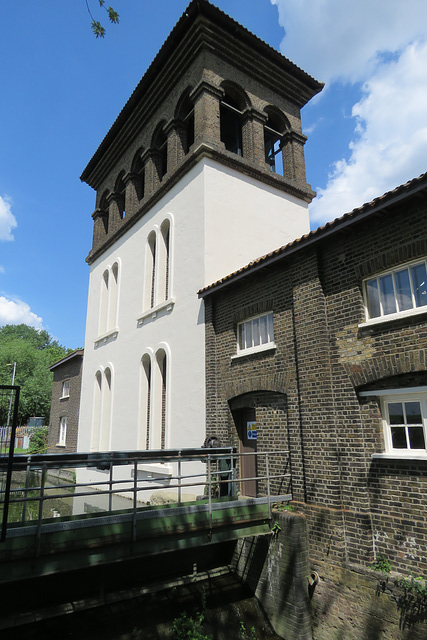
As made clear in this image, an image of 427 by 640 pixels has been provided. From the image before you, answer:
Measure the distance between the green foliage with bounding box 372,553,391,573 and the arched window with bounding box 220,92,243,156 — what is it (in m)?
12.8

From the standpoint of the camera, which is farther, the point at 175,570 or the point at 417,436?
the point at 175,570

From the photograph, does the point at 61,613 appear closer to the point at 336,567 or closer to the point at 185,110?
the point at 336,567

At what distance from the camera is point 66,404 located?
73.0 ft

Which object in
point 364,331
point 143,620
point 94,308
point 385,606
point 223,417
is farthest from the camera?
point 94,308

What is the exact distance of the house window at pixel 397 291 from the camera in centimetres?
633

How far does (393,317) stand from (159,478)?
473 cm

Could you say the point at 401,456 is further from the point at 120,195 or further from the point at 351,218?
the point at 120,195

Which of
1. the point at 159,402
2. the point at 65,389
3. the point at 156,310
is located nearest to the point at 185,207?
the point at 156,310

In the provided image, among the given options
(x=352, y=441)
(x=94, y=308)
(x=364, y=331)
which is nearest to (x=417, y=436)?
(x=352, y=441)

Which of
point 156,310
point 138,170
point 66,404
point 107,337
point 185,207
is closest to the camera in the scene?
point 185,207

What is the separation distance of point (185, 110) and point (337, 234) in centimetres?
1014

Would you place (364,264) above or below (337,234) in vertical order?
below

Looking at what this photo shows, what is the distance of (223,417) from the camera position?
1008cm

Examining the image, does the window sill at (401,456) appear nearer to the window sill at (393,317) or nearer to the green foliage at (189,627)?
the window sill at (393,317)
